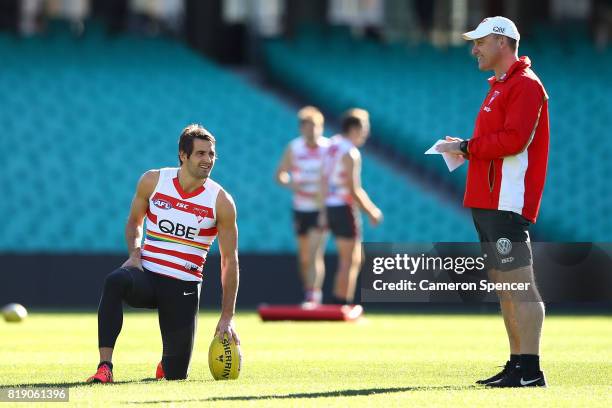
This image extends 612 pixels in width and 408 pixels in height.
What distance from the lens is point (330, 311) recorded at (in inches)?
550

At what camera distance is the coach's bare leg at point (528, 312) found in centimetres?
742

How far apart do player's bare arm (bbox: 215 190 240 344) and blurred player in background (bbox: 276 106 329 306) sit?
7.20 m

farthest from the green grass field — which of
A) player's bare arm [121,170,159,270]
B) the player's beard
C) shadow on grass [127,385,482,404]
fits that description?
the player's beard

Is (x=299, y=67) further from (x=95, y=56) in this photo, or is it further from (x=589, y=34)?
(x=589, y=34)

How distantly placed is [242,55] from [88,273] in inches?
424

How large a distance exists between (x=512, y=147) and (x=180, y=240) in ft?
6.80

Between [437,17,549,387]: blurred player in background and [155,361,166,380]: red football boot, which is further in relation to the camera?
[155,361,166,380]: red football boot

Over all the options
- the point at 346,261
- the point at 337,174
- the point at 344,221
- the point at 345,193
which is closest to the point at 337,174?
the point at 337,174

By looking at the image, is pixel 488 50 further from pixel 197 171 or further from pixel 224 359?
pixel 224 359

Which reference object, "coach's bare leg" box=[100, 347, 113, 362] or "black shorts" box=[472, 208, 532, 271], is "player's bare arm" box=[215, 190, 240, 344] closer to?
"coach's bare leg" box=[100, 347, 113, 362]

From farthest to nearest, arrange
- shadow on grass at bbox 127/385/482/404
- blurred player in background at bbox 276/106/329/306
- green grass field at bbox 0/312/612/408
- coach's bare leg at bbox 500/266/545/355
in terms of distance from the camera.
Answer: blurred player in background at bbox 276/106/329/306 < coach's bare leg at bbox 500/266/545/355 < green grass field at bbox 0/312/612/408 < shadow on grass at bbox 127/385/482/404

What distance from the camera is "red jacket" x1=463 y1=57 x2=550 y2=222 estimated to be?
7.51 metres

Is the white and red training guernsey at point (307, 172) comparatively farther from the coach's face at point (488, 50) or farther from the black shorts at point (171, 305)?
the coach's face at point (488, 50)

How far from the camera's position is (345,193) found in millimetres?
14727
